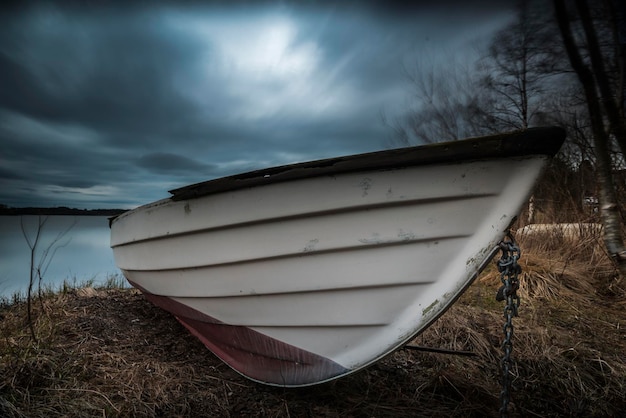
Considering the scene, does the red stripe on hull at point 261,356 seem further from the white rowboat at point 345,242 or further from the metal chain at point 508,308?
the metal chain at point 508,308

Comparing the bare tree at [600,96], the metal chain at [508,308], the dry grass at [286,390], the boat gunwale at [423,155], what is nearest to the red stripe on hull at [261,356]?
the dry grass at [286,390]

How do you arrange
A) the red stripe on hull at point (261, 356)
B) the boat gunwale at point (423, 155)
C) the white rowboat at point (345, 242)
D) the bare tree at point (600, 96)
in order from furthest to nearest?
the bare tree at point (600, 96)
the red stripe on hull at point (261, 356)
the white rowboat at point (345, 242)
the boat gunwale at point (423, 155)

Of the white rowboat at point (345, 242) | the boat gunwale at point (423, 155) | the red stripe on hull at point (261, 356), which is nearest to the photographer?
the boat gunwale at point (423, 155)

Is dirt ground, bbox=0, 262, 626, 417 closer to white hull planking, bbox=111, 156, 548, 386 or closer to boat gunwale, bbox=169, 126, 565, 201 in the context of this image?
white hull planking, bbox=111, 156, 548, 386

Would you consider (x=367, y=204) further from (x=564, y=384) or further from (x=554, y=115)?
(x=554, y=115)

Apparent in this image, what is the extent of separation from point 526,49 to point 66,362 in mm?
6323

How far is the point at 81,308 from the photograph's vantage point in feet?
10.3

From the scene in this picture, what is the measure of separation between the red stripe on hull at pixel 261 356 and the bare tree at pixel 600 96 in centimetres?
319

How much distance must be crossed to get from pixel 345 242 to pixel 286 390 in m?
1.04

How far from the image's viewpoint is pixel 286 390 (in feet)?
6.89

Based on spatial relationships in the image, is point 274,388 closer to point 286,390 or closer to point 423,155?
point 286,390

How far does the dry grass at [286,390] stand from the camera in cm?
195

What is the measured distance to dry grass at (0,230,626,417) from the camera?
195cm

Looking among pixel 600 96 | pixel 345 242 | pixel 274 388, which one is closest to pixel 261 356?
pixel 274 388
